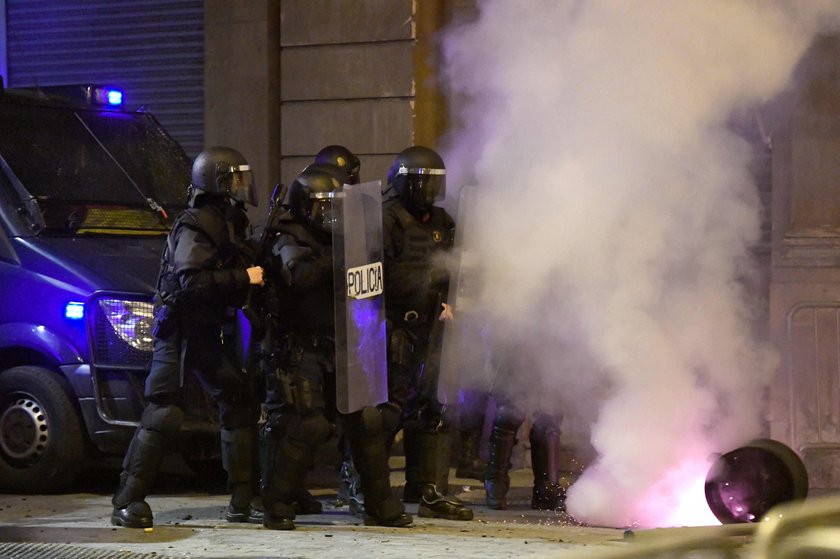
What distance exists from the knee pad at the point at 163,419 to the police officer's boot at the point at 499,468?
6.19 feet

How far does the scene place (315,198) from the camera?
673 centimetres

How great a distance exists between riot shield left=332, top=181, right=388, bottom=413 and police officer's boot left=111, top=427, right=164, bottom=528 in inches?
36.9

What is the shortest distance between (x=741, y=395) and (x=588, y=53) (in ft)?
7.55

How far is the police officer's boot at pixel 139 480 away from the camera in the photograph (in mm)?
6699

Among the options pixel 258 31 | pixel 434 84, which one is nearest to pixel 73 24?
pixel 258 31

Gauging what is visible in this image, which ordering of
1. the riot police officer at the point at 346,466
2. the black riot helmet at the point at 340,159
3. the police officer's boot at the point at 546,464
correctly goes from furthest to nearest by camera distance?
1. the black riot helmet at the point at 340,159
2. the police officer's boot at the point at 546,464
3. the riot police officer at the point at 346,466

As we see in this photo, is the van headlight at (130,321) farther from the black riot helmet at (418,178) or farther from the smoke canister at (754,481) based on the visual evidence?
the smoke canister at (754,481)

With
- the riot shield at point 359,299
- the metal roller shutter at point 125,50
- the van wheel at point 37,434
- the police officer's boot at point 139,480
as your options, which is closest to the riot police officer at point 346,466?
the riot shield at point 359,299

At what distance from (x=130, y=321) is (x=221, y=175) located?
1.29 m

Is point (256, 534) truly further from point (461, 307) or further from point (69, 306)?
point (69, 306)

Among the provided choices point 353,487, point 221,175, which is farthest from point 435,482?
point 221,175

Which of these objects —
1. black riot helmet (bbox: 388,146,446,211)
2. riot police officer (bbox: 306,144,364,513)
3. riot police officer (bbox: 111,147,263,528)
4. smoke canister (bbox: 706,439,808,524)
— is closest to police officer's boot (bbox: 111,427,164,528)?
riot police officer (bbox: 111,147,263,528)

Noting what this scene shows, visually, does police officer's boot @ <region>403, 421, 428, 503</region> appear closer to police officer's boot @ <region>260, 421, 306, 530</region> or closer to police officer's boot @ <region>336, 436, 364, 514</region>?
police officer's boot @ <region>336, 436, 364, 514</region>

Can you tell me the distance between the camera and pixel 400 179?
7.15 m
